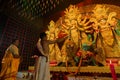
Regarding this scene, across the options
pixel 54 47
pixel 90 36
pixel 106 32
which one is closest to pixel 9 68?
pixel 54 47

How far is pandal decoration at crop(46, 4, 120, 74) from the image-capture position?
3.21 metres

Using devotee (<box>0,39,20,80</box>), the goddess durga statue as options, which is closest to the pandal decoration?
the goddess durga statue

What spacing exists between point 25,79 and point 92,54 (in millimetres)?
1545

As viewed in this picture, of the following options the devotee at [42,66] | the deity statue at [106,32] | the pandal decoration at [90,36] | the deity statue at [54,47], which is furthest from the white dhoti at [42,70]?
the deity statue at [54,47]

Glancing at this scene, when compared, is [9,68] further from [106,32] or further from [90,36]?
[106,32]

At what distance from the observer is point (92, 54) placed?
10.0ft

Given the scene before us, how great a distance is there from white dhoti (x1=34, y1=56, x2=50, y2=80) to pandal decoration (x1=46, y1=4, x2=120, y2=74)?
123 centimetres

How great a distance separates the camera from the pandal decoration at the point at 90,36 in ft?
10.5

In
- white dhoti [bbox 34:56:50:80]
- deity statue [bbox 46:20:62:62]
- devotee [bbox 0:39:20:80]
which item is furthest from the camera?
deity statue [bbox 46:20:62:62]

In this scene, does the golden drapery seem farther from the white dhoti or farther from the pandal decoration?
the pandal decoration

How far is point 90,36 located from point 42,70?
197 cm

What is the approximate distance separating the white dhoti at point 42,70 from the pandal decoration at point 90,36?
4.03 ft

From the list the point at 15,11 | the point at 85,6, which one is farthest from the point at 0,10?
the point at 85,6

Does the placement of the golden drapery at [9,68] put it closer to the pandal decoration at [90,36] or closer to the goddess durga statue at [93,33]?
the pandal decoration at [90,36]
